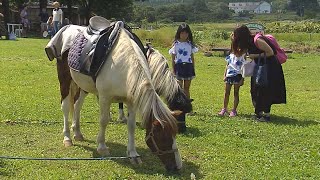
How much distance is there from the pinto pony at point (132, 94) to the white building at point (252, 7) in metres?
166

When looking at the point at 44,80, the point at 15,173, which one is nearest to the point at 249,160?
the point at 15,173

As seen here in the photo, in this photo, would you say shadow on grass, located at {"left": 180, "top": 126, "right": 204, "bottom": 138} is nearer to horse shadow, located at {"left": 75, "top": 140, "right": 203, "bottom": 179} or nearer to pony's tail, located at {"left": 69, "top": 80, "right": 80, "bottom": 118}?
horse shadow, located at {"left": 75, "top": 140, "right": 203, "bottom": 179}

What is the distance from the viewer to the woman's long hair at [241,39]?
8367 millimetres

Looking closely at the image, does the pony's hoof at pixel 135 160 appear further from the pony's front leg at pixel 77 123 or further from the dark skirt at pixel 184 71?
the dark skirt at pixel 184 71

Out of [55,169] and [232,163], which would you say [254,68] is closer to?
[232,163]

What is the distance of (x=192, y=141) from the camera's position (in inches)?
272

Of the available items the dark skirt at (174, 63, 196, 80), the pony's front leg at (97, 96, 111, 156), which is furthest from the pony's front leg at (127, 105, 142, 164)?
the dark skirt at (174, 63, 196, 80)

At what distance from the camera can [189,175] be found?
5.39m

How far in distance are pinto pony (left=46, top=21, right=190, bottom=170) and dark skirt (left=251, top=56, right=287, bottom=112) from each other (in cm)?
352

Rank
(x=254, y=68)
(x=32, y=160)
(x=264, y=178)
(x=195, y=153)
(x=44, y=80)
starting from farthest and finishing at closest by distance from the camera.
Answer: (x=44, y=80), (x=254, y=68), (x=195, y=153), (x=32, y=160), (x=264, y=178)

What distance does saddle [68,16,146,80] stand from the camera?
5.77 meters

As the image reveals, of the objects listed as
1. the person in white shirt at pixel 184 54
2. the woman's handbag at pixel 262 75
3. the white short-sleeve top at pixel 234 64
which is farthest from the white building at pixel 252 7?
the woman's handbag at pixel 262 75

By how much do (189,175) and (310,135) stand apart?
297cm

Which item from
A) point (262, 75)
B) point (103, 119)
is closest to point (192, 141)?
point (103, 119)
